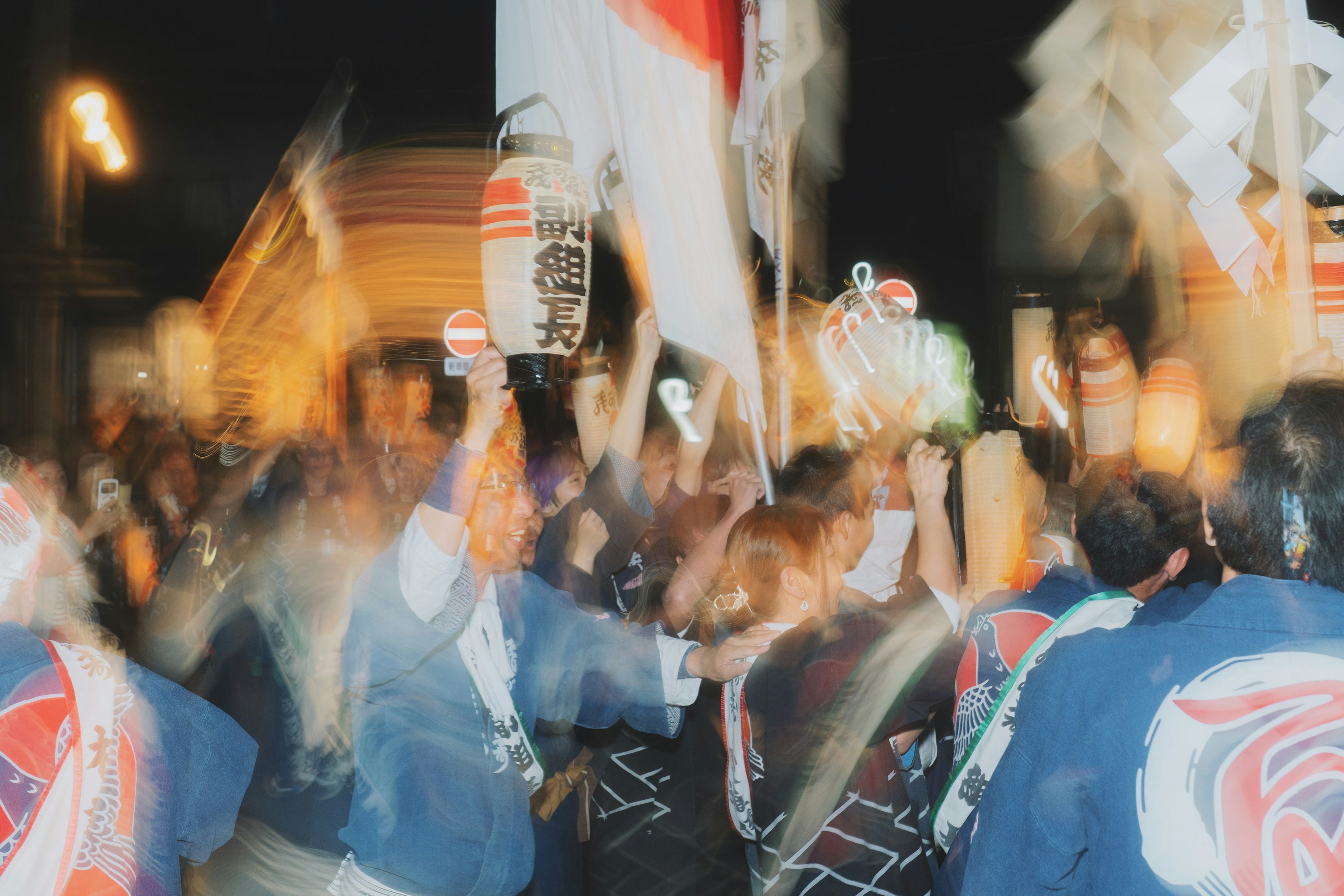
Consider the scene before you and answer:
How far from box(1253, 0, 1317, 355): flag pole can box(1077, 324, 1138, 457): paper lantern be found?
1114 millimetres

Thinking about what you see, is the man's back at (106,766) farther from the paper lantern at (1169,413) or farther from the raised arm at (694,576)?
the paper lantern at (1169,413)

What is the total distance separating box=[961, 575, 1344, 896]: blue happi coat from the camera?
4.03 ft

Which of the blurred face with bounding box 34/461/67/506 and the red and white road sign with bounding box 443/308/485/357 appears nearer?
the blurred face with bounding box 34/461/67/506

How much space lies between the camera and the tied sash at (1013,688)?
202cm

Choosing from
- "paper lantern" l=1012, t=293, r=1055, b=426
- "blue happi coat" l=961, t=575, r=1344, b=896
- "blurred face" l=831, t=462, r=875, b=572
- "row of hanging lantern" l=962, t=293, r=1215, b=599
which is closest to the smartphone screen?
"blurred face" l=831, t=462, r=875, b=572

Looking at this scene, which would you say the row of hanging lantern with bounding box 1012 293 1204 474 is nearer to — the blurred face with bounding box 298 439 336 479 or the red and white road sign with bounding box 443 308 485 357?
the blurred face with bounding box 298 439 336 479

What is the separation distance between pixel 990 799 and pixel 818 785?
28.3 inches

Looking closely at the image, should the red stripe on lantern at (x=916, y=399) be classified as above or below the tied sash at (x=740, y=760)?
above

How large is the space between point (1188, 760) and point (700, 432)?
219cm

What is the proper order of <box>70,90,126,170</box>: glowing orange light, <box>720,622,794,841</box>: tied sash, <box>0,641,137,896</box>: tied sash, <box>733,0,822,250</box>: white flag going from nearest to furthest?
1. <box>0,641,137,896</box>: tied sash
2. <box>720,622,794,841</box>: tied sash
3. <box>733,0,822,250</box>: white flag
4. <box>70,90,126,170</box>: glowing orange light

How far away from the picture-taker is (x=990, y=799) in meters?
1.51

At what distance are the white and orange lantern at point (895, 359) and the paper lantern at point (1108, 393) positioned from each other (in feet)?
1.73

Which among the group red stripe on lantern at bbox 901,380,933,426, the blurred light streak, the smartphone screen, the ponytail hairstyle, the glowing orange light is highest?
the glowing orange light

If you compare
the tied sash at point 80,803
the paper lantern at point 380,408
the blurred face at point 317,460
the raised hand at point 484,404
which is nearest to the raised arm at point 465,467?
the raised hand at point 484,404
